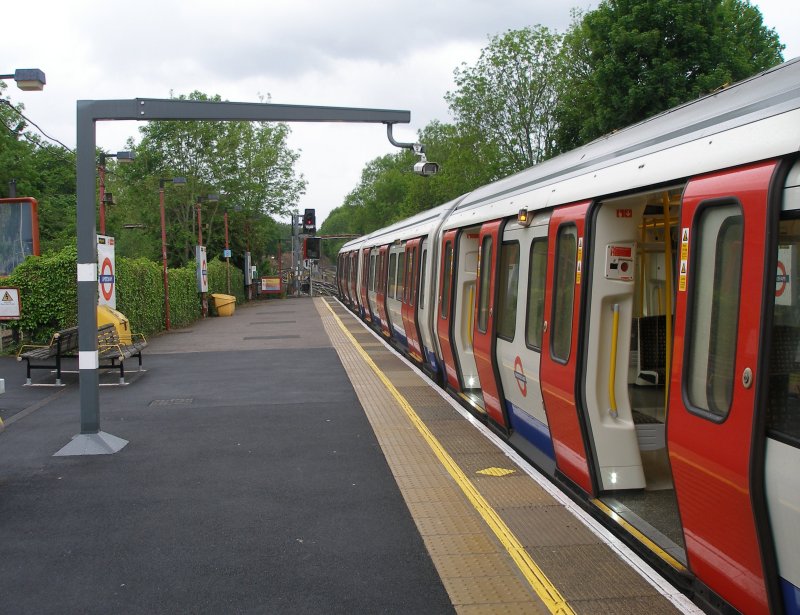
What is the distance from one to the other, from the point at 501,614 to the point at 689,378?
148cm

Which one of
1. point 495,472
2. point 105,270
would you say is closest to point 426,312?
point 495,472

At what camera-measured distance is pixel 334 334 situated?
1991 cm

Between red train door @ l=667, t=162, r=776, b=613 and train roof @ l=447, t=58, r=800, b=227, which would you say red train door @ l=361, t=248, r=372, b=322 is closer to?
train roof @ l=447, t=58, r=800, b=227

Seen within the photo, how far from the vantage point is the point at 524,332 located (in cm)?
664

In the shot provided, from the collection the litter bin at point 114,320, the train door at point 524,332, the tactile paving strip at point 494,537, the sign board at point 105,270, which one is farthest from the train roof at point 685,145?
the litter bin at point 114,320

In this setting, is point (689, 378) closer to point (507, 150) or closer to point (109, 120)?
point (109, 120)

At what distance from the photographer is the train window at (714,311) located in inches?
138

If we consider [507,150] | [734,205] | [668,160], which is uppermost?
[507,150]

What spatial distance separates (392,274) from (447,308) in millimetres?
7584

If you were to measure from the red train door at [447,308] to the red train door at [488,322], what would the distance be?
143cm

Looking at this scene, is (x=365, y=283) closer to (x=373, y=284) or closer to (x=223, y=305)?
(x=373, y=284)

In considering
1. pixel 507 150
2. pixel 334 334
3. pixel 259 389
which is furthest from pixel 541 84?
pixel 259 389

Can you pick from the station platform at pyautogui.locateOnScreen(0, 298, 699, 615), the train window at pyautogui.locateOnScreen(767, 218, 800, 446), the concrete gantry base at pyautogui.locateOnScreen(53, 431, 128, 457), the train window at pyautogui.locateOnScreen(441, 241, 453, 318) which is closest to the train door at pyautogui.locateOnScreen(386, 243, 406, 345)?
the train window at pyautogui.locateOnScreen(441, 241, 453, 318)

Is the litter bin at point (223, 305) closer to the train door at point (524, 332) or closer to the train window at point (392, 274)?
the train window at point (392, 274)
